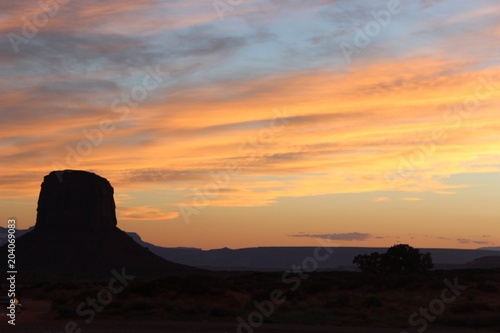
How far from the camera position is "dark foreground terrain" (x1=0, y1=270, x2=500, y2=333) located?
97.8 ft

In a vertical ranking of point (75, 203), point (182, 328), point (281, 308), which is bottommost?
point (182, 328)

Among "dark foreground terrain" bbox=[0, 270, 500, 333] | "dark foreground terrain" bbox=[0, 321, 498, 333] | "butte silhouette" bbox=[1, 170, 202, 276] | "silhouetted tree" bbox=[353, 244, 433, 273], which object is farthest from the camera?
"butte silhouette" bbox=[1, 170, 202, 276]

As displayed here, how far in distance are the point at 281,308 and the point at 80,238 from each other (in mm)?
112516

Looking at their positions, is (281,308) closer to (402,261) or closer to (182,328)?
(182,328)

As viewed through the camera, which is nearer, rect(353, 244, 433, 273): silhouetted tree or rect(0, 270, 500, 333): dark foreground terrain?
rect(0, 270, 500, 333): dark foreground terrain

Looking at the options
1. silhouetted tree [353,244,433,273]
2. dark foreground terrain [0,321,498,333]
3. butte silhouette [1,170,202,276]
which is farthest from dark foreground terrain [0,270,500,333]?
butte silhouette [1,170,202,276]

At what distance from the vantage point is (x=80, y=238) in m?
144

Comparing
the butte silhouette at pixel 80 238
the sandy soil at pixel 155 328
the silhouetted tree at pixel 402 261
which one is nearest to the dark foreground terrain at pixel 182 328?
the sandy soil at pixel 155 328

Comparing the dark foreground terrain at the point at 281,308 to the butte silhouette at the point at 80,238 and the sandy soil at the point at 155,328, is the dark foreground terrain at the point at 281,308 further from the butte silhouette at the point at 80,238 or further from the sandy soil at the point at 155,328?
the butte silhouette at the point at 80,238

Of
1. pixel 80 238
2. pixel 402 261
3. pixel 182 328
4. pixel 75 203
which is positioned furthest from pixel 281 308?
pixel 75 203

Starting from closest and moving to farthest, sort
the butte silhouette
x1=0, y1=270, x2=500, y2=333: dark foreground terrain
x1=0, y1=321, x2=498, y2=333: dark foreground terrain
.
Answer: x1=0, y1=321, x2=498, y2=333: dark foreground terrain, x1=0, y1=270, x2=500, y2=333: dark foreground terrain, the butte silhouette

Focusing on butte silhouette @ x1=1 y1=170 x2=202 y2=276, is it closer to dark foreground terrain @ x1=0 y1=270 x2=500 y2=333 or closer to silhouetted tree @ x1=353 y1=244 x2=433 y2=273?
silhouetted tree @ x1=353 y1=244 x2=433 y2=273

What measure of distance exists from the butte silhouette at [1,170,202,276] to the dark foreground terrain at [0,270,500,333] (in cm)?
7891

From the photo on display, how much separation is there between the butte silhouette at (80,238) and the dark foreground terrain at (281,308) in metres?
78.9
